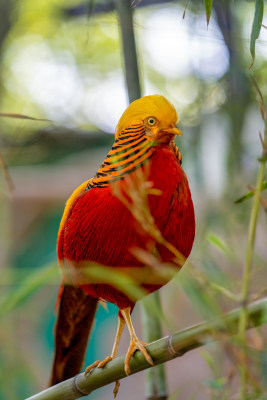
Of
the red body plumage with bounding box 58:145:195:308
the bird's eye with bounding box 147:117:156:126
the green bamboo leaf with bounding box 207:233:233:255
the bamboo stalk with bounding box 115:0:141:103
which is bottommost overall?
the green bamboo leaf with bounding box 207:233:233:255

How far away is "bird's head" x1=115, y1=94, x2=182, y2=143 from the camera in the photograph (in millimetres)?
758

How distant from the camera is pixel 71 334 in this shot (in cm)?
109

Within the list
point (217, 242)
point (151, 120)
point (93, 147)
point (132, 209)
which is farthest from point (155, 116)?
point (93, 147)

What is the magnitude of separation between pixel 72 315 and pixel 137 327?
3.39 metres

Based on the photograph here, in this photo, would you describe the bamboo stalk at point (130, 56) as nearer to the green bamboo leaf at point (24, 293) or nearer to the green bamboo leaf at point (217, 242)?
the green bamboo leaf at point (217, 242)

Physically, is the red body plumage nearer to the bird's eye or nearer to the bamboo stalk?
the bird's eye

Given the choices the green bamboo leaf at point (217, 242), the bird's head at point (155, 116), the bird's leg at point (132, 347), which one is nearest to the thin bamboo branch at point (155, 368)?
the bird's leg at point (132, 347)

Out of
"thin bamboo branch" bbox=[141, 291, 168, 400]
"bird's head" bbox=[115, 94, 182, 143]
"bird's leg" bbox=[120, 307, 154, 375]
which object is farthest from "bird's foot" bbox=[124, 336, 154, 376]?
"bird's head" bbox=[115, 94, 182, 143]

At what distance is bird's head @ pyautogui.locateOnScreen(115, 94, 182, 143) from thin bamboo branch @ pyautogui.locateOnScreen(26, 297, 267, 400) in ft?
0.88

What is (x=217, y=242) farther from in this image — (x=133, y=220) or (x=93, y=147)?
(x=93, y=147)

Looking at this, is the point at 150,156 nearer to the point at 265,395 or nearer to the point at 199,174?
the point at 265,395

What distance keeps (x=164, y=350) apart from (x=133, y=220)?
0.20 m

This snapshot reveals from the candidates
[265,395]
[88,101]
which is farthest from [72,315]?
[88,101]

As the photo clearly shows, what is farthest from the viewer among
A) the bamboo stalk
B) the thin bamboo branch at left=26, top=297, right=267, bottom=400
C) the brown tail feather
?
the brown tail feather
